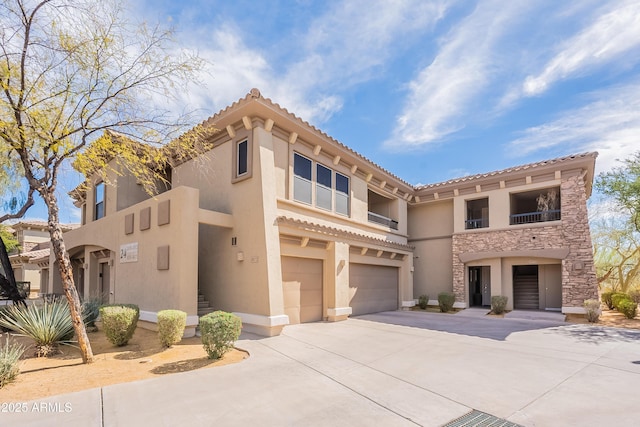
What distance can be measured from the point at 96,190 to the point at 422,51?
16174 mm

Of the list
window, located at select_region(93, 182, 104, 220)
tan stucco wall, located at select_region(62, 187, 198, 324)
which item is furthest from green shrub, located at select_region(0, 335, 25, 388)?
window, located at select_region(93, 182, 104, 220)

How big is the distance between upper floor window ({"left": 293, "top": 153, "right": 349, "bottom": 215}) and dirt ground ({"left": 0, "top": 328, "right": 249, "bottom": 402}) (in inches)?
238

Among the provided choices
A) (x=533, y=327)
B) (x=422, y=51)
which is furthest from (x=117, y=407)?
(x=533, y=327)

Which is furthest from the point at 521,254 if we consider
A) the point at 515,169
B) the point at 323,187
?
the point at 323,187

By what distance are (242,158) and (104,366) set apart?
7079mm

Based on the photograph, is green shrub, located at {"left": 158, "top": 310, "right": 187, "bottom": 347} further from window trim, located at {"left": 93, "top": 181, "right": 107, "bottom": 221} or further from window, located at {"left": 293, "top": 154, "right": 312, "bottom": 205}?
window trim, located at {"left": 93, "top": 181, "right": 107, "bottom": 221}

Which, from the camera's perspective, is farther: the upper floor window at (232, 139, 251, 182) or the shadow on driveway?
the upper floor window at (232, 139, 251, 182)

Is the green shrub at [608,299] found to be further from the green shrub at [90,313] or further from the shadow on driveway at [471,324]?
the green shrub at [90,313]

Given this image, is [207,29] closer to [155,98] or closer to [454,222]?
[155,98]

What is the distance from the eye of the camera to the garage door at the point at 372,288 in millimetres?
15086

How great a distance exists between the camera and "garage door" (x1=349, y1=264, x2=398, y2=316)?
15086mm

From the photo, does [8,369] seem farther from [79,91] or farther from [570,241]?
[570,241]

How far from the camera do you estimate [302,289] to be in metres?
12.5

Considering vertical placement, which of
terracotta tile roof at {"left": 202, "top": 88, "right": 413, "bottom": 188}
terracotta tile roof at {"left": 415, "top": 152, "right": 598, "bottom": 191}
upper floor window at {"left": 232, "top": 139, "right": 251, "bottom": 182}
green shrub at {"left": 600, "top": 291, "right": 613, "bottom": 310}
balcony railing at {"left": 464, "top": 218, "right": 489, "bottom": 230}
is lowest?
green shrub at {"left": 600, "top": 291, "right": 613, "bottom": 310}
